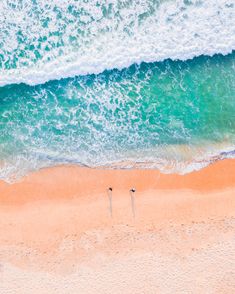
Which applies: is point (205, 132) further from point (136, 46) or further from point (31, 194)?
→ point (31, 194)

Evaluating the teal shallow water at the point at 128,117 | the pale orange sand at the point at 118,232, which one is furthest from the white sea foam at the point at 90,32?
the pale orange sand at the point at 118,232

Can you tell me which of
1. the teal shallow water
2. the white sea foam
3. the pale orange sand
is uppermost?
the white sea foam

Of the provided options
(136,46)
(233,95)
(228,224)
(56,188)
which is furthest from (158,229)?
(136,46)

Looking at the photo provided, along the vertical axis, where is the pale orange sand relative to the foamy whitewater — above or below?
below

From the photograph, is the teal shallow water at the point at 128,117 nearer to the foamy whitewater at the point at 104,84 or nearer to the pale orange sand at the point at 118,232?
the foamy whitewater at the point at 104,84

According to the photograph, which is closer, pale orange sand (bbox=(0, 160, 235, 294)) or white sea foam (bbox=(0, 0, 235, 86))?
pale orange sand (bbox=(0, 160, 235, 294))

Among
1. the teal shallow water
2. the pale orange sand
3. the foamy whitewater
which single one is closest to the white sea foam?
the foamy whitewater

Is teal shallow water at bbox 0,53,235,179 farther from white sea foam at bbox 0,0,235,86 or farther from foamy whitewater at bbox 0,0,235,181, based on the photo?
white sea foam at bbox 0,0,235,86
